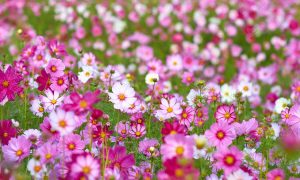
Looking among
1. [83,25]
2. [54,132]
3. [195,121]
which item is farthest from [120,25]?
[54,132]

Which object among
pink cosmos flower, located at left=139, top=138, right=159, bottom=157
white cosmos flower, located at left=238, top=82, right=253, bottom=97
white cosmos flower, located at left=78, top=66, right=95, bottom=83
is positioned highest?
white cosmos flower, located at left=238, top=82, right=253, bottom=97

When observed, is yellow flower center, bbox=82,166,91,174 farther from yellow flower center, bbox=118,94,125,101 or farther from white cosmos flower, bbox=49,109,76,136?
yellow flower center, bbox=118,94,125,101

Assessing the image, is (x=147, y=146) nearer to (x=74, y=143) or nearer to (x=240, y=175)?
(x=74, y=143)

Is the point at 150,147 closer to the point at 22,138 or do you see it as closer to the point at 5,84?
the point at 22,138

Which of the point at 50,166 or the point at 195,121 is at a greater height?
the point at 195,121

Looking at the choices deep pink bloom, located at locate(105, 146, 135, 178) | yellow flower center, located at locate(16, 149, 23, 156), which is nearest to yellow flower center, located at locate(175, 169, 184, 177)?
deep pink bloom, located at locate(105, 146, 135, 178)

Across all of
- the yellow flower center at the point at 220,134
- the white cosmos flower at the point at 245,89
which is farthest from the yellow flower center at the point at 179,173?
the white cosmos flower at the point at 245,89

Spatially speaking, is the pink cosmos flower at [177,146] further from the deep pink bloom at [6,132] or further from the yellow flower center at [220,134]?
the deep pink bloom at [6,132]
